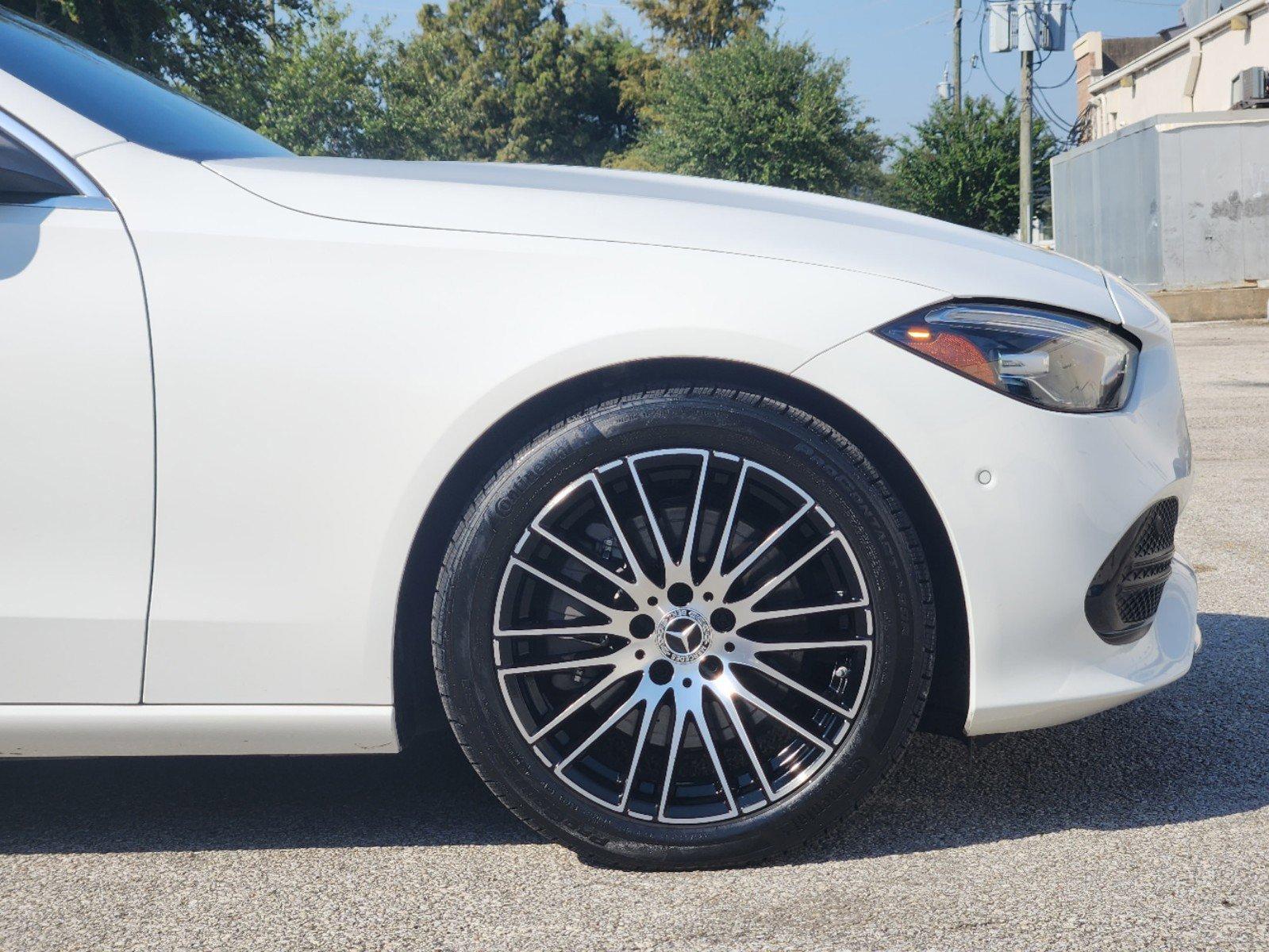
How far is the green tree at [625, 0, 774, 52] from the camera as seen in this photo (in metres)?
56.8

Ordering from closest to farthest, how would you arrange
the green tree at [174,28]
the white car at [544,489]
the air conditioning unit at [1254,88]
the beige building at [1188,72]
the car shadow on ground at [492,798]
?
the white car at [544,489], the car shadow on ground at [492,798], the green tree at [174,28], the air conditioning unit at [1254,88], the beige building at [1188,72]

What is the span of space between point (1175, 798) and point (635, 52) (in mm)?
67559

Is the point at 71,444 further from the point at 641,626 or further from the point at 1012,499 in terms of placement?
the point at 1012,499

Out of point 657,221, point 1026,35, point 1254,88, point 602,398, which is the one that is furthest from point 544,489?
point 1026,35

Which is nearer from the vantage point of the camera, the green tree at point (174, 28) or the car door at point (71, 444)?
the car door at point (71, 444)

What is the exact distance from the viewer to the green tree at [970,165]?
3869 centimetres

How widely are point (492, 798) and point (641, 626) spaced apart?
0.64m

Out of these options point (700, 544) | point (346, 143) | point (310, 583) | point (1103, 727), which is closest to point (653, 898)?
point (700, 544)

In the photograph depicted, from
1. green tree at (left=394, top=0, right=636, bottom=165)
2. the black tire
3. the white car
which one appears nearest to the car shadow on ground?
the black tire

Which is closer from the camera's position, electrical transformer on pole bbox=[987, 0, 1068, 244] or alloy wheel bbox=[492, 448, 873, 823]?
alloy wheel bbox=[492, 448, 873, 823]

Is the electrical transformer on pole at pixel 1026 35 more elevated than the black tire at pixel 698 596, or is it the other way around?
the electrical transformer on pole at pixel 1026 35

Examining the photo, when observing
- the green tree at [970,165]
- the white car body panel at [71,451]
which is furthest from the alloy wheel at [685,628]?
the green tree at [970,165]

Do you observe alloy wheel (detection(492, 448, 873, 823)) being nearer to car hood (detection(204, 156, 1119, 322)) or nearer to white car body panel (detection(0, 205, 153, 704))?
car hood (detection(204, 156, 1119, 322))

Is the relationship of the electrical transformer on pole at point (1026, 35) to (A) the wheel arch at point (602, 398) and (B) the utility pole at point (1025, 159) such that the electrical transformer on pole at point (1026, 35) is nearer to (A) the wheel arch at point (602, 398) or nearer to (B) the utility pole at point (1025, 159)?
(B) the utility pole at point (1025, 159)
